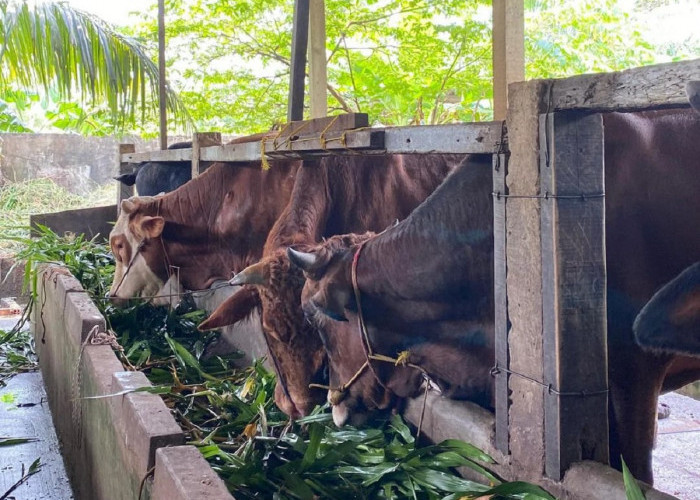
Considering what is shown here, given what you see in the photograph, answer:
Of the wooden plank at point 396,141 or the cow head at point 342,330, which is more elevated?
the wooden plank at point 396,141

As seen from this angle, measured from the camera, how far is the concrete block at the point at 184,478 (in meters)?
2.40

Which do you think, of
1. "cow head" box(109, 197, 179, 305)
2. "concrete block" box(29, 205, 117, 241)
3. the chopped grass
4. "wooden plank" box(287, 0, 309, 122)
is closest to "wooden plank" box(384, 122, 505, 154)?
the chopped grass

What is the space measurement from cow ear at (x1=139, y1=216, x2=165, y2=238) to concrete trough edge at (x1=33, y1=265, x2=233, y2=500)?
25.4 inches

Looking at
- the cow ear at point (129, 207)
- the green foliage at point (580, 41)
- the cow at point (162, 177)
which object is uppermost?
the green foliage at point (580, 41)

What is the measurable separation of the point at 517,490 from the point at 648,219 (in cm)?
121

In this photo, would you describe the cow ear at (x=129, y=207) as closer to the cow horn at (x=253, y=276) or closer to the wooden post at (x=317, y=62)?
the wooden post at (x=317, y=62)

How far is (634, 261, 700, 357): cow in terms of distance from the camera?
84.7 inches

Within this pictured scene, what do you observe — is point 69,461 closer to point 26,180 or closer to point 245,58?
point 245,58

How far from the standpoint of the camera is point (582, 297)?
2.56m

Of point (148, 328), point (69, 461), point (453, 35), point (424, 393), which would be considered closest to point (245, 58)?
point (453, 35)

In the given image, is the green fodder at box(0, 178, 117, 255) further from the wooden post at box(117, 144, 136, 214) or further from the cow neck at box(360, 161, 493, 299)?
the cow neck at box(360, 161, 493, 299)

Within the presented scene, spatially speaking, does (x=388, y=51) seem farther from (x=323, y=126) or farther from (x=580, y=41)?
(x=323, y=126)

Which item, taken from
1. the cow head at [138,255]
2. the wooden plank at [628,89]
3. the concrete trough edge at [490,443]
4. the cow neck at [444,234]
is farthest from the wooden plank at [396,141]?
the cow head at [138,255]

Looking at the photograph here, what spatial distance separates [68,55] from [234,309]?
599 cm
